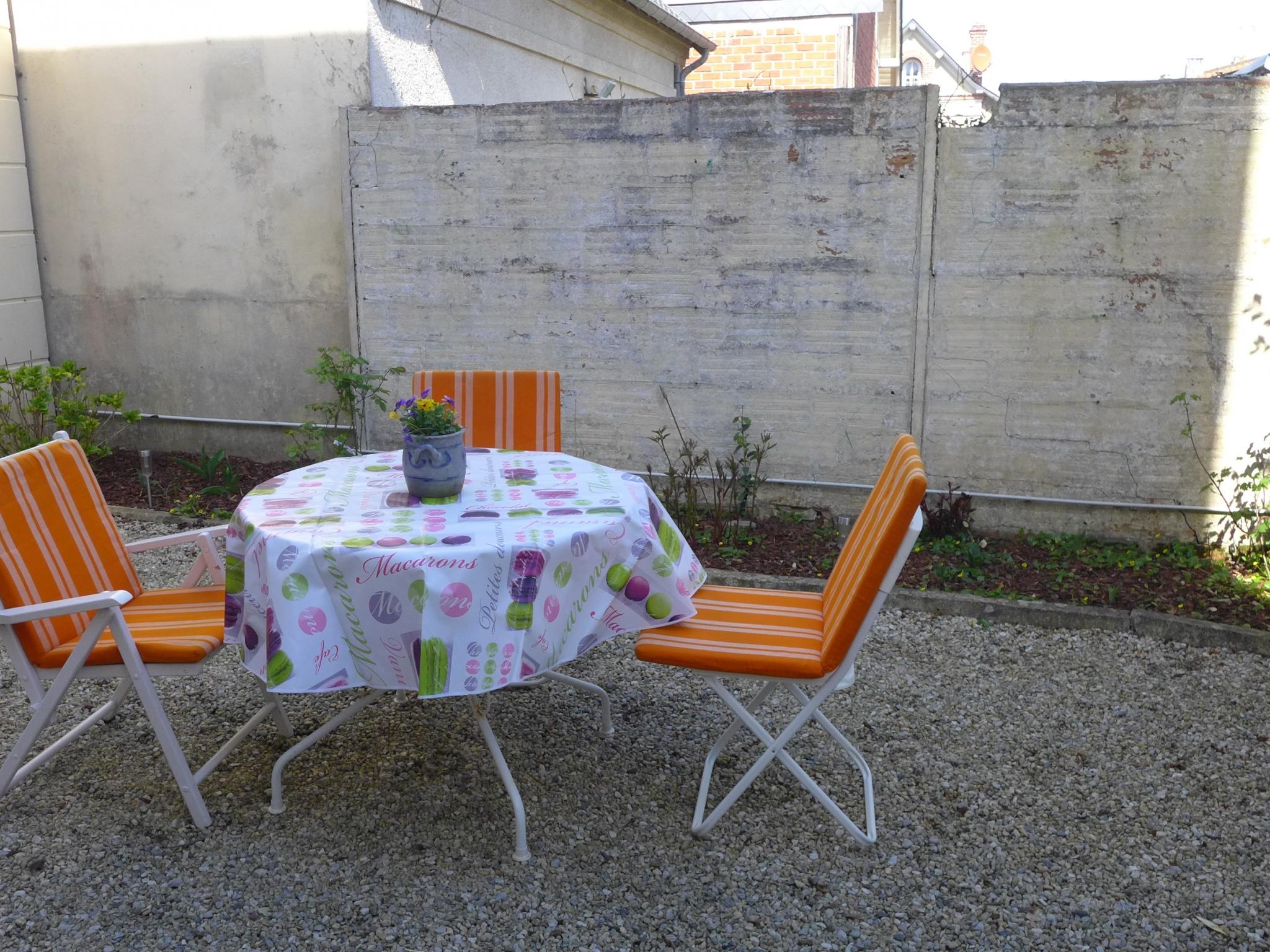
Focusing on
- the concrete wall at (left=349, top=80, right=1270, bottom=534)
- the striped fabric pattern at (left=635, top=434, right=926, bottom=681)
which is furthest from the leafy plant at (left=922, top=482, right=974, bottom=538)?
the striped fabric pattern at (left=635, top=434, right=926, bottom=681)

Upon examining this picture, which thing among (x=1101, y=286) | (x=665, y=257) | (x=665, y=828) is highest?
(x=665, y=257)

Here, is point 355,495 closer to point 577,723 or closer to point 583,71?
point 577,723

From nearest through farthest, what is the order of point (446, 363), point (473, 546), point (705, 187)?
point (473, 546), point (705, 187), point (446, 363)

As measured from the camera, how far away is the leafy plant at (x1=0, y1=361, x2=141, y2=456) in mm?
6273

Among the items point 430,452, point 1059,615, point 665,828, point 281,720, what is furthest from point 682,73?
point 665,828

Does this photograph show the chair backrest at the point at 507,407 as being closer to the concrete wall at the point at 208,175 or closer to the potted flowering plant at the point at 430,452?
the potted flowering plant at the point at 430,452

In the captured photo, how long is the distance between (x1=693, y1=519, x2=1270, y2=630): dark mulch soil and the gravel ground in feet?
1.89

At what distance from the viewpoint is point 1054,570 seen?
505 centimetres

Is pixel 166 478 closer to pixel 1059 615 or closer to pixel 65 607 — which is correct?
pixel 65 607

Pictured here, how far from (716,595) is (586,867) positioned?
3.06 ft

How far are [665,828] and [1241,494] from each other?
3.54m

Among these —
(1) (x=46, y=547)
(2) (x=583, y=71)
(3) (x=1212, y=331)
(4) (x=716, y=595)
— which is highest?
(2) (x=583, y=71)

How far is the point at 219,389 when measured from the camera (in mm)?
6820

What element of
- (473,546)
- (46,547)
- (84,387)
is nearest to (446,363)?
(84,387)
